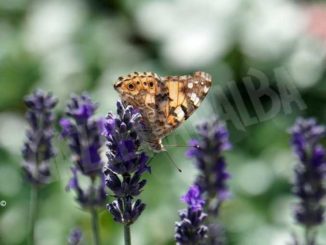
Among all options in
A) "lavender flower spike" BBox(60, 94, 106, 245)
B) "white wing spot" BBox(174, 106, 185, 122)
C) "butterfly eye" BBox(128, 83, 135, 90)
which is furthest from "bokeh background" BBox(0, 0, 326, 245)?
A: "butterfly eye" BBox(128, 83, 135, 90)

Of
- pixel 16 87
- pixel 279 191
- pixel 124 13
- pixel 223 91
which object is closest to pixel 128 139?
pixel 279 191

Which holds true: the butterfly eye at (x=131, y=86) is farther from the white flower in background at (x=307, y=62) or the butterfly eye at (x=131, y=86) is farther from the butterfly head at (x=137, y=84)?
the white flower in background at (x=307, y=62)

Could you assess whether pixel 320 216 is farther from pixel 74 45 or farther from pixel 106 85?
pixel 74 45

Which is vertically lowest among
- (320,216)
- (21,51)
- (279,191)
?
(320,216)

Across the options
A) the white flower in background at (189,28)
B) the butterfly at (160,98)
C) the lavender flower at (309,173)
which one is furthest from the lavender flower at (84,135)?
the white flower in background at (189,28)

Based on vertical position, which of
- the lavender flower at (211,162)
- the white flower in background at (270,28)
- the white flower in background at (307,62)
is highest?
the white flower in background at (270,28)

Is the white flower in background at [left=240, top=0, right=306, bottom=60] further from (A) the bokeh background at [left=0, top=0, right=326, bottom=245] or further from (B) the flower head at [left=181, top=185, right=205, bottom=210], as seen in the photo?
(B) the flower head at [left=181, top=185, right=205, bottom=210]
